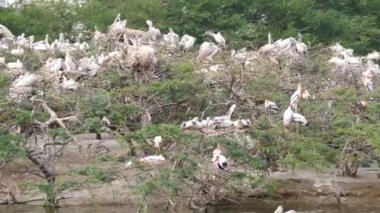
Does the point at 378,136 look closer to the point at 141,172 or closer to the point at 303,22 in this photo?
the point at 141,172

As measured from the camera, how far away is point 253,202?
38.2ft

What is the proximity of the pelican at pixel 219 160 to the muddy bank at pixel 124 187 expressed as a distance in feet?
3.81

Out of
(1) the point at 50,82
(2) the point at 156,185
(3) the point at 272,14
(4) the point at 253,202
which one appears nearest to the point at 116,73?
(1) the point at 50,82

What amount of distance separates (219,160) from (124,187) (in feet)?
5.12

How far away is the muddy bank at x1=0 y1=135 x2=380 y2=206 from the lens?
1106 centimetres

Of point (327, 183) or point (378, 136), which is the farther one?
point (327, 183)

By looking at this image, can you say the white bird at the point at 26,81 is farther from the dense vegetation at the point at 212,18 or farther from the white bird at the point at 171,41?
the dense vegetation at the point at 212,18

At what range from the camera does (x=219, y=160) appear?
31.9ft

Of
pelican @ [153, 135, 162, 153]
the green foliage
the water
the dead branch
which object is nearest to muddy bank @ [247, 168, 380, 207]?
the water

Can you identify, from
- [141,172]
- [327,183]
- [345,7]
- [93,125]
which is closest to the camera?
[141,172]

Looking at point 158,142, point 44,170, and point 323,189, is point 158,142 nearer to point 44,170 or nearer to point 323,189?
point 44,170

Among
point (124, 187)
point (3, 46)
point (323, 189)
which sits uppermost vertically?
point (3, 46)

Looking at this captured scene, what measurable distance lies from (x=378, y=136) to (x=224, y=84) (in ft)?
8.59

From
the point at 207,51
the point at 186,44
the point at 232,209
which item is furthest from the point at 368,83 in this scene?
the point at 186,44
